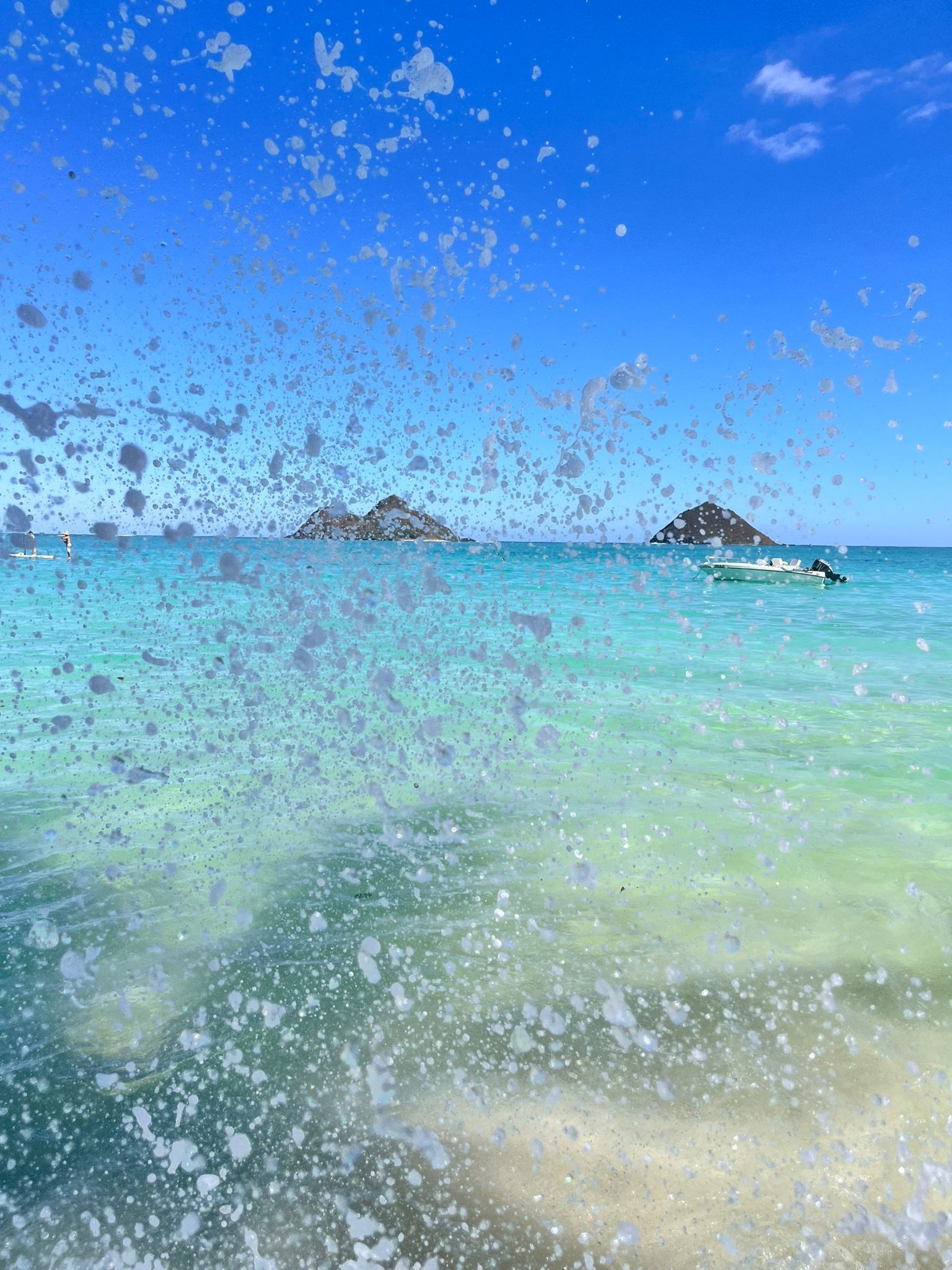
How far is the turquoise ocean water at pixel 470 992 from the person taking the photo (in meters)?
2.65

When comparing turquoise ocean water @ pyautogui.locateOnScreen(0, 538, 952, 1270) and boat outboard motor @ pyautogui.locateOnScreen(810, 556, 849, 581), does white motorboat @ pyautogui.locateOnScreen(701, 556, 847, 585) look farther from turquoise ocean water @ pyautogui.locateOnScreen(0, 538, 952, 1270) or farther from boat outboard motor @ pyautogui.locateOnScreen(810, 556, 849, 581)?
turquoise ocean water @ pyautogui.locateOnScreen(0, 538, 952, 1270)

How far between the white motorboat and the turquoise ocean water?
28.2 meters

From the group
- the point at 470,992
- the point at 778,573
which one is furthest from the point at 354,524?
the point at 778,573

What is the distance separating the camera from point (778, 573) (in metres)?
38.4

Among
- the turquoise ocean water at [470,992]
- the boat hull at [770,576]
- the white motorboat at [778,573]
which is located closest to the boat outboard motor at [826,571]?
the white motorboat at [778,573]

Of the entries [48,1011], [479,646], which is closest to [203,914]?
[48,1011]

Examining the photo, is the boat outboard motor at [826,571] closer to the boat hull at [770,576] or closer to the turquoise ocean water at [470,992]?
the boat hull at [770,576]

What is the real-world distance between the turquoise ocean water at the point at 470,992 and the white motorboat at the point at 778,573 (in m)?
28.2

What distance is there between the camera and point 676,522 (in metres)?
7.54

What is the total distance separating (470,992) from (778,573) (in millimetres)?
37904

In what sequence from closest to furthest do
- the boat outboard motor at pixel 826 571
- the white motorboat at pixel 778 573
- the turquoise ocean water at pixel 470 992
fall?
1. the turquoise ocean water at pixel 470 992
2. the white motorboat at pixel 778 573
3. the boat outboard motor at pixel 826 571

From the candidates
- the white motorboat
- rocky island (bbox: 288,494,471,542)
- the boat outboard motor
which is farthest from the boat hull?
rocky island (bbox: 288,494,471,542)

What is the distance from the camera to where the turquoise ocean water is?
8.71 ft

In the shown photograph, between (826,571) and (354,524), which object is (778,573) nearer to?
(826,571)
